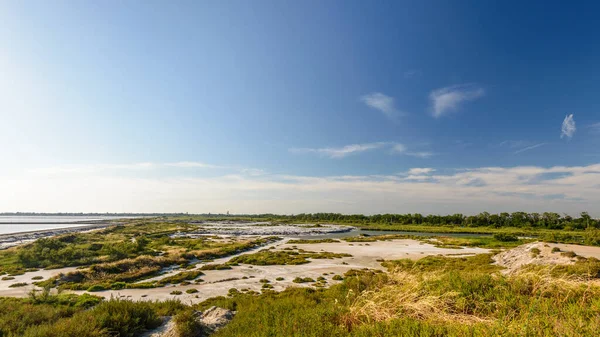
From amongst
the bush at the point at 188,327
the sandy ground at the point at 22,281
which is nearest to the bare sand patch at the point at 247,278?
the sandy ground at the point at 22,281

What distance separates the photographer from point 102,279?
29.1 meters

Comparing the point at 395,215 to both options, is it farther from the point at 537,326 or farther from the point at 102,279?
the point at 537,326

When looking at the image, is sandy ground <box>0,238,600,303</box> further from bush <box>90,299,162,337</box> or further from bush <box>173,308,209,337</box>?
bush <box>173,308,209,337</box>

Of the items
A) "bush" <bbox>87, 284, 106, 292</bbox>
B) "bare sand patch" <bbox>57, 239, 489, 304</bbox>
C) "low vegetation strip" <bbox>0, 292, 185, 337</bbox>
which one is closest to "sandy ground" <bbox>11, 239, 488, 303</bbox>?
"bare sand patch" <bbox>57, 239, 489, 304</bbox>

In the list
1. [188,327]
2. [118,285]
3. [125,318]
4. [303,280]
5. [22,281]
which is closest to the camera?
[188,327]

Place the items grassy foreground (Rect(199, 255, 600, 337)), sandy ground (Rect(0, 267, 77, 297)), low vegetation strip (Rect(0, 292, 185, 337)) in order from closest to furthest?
grassy foreground (Rect(199, 255, 600, 337)), low vegetation strip (Rect(0, 292, 185, 337)), sandy ground (Rect(0, 267, 77, 297))

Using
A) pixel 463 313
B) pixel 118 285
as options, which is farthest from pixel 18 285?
pixel 463 313

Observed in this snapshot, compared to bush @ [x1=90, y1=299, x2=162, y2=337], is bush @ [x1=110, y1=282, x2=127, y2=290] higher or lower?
lower

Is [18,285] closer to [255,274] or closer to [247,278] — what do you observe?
[247,278]

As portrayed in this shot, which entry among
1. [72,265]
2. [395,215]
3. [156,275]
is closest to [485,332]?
[156,275]

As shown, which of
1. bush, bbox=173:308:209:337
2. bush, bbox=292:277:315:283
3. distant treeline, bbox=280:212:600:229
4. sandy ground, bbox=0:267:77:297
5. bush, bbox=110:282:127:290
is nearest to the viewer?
bush, bbox=173:308:209:337

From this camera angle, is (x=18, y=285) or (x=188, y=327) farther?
(x=18, y=285)

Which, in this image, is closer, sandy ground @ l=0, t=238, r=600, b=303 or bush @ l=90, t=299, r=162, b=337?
bush @ l=90, t=299, r=162, b=337

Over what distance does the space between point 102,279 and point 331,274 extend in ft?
89.3
